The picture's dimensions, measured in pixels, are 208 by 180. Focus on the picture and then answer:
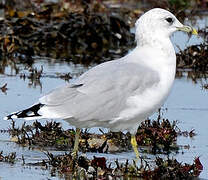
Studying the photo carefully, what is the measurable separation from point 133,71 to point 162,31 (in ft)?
2.19

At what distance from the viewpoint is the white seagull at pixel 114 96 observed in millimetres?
6633

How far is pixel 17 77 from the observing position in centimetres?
1098

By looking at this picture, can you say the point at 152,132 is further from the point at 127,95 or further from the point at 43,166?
the point at 43,166

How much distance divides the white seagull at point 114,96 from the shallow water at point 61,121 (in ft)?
1.33

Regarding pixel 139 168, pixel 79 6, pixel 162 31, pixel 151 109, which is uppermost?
pixel 79 6

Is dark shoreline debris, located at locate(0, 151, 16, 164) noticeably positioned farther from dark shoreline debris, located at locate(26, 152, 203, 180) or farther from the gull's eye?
the gull's eye

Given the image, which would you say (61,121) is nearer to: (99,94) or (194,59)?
(99,94)

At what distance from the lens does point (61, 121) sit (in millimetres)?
8531

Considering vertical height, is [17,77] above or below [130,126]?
above

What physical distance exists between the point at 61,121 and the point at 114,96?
6.30 feet

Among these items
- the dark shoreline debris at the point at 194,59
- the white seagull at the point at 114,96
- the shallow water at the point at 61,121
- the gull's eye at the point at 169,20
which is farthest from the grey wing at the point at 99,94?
the dark shoreline debris at the point at 194,59

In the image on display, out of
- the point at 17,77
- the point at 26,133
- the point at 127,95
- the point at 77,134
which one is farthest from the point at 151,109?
the point at 17,77

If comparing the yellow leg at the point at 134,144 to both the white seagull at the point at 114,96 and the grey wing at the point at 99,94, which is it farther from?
the grey wing at the point at 99,94

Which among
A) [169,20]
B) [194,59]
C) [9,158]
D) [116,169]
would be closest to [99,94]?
[116,169]
